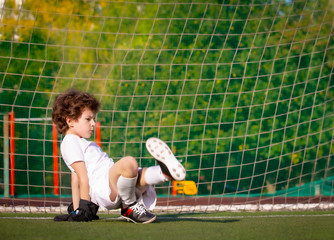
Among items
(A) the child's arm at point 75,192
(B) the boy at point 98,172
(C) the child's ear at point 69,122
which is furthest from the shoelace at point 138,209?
(C) the child's ear at point 69,122

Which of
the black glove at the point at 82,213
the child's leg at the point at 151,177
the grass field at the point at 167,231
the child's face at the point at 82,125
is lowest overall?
the grass field at the point at 167,231

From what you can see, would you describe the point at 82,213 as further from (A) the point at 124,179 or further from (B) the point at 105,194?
(A) the point at 124,179

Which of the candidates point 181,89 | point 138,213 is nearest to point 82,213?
point 138,213

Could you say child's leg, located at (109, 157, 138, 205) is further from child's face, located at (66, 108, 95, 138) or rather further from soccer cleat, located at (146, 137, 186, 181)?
child's face, located at (66, 108, 95, 138)

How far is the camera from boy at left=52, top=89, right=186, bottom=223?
2430mm

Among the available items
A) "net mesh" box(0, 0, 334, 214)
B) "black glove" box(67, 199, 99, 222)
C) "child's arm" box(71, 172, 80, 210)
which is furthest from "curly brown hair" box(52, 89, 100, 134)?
"net mesh" box(0, 0, 334, 214)

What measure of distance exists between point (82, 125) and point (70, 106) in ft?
0.50

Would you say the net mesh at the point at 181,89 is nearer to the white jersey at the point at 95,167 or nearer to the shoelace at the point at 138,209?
the white jersey at the point at 95,167

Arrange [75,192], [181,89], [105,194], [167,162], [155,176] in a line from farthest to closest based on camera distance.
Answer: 1. [181,89]
2. [75,192]
3. [105,194]
4. [155,176]
5. [167,162]

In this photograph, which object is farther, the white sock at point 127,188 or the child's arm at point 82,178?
the child's arm at point 82,178

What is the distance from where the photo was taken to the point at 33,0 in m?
4.97

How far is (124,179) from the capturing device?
2500 millimetres

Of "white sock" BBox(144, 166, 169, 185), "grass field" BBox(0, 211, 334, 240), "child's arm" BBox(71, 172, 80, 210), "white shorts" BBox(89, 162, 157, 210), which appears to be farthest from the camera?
"child's arm" BBox(71, 172, 80, 210)

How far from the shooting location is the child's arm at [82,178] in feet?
9.00
